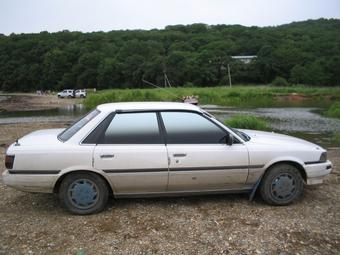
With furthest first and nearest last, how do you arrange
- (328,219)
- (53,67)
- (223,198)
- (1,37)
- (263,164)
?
(1,37)
(53,67)
(223,198)
(263,164)
(328,219)

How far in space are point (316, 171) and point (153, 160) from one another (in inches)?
96.8

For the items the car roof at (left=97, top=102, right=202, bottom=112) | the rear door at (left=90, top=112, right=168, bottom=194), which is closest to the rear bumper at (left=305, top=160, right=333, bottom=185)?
the car roof at (left=97, top=102, right=202, bottom=112)

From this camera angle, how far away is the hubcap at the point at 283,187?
5.54m

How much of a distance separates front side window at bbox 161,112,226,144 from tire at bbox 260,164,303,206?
3.02 feet

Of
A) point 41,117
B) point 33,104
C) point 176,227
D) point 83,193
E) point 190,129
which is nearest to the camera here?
point 176,227

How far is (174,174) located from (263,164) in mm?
1310

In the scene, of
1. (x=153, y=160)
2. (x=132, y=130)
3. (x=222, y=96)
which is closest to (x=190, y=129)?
(x=153, y=160)

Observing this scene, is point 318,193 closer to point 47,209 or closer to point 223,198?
point 223,198

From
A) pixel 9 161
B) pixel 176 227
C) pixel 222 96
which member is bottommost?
pixel 176 227

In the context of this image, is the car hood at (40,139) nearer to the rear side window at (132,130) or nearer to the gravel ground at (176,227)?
the rear side window at (132,130)

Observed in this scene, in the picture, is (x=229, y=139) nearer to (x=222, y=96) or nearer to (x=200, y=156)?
(x=200, y=156)

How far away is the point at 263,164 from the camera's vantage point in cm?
545

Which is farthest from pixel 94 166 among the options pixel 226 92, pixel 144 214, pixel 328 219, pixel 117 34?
pixel 117 34

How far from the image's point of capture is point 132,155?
5176 millimetres
